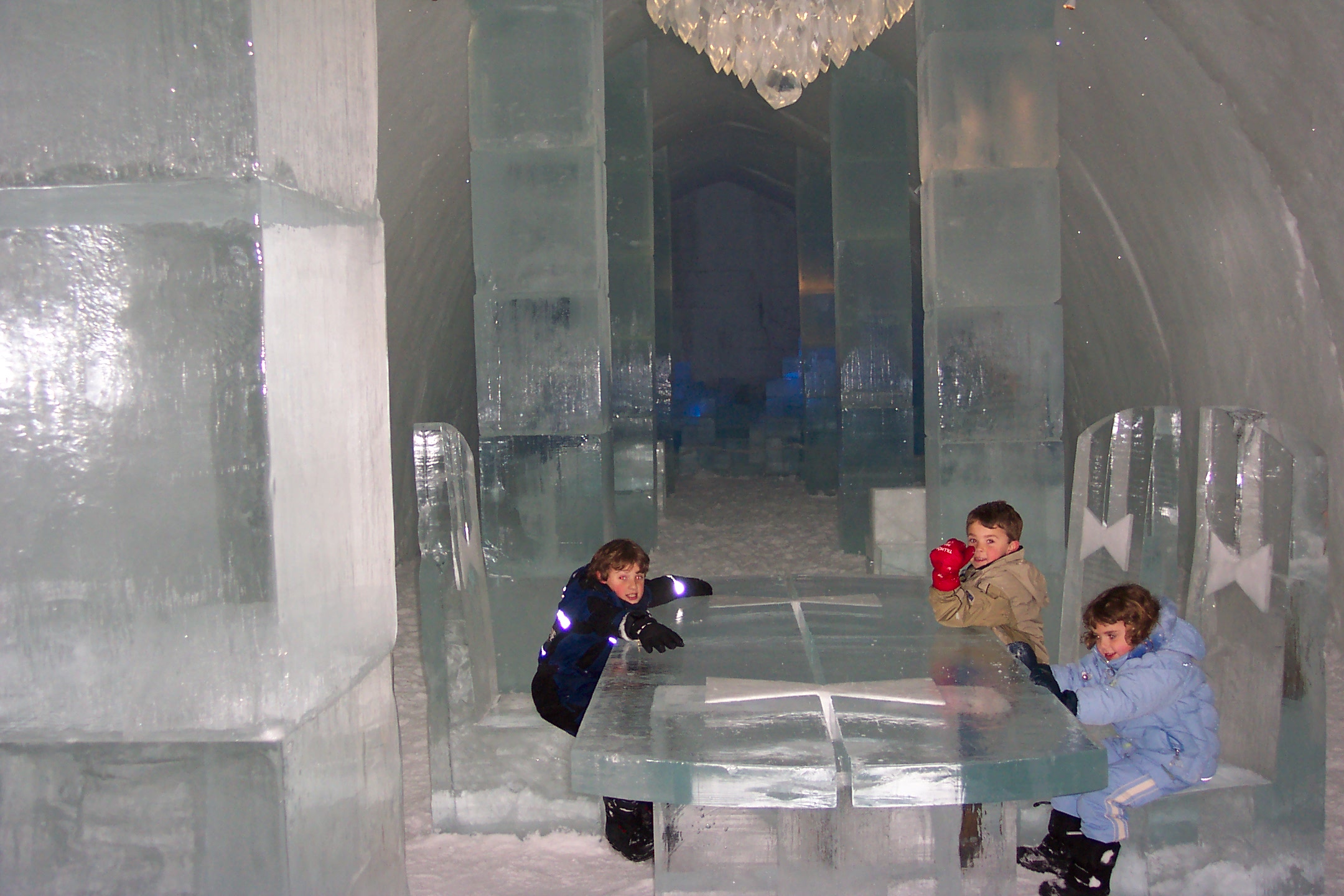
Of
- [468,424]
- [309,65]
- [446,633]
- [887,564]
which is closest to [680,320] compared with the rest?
[468,424]

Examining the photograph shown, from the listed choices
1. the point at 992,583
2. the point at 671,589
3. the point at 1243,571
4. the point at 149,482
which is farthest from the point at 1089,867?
the point at 149,482

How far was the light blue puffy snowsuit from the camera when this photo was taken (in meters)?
2.77

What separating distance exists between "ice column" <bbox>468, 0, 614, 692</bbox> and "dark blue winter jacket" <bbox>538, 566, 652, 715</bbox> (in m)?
1.39

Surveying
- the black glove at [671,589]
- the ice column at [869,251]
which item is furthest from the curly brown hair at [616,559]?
the ice column at [869,251]

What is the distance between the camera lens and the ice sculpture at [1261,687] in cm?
287

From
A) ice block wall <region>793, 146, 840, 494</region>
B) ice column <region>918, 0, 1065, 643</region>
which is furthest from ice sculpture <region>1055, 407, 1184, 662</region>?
ice block wall <region>793, 146, 840, 494</region>

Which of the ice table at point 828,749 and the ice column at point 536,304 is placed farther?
the ice column at point 536,304

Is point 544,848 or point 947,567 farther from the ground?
point 947,567

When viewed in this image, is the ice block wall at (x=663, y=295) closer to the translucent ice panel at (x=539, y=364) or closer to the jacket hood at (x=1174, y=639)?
the translucent ice panel at (x=539, y=364)

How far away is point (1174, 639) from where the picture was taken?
2836 mm

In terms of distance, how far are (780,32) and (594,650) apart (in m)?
2.01

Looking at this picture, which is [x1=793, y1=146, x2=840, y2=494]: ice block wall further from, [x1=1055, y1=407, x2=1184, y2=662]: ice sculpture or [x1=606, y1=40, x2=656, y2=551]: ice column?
[x1=1055, y1=407, x2=1184, y2=662]: ice sculpture

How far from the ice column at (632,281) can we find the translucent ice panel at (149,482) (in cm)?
695

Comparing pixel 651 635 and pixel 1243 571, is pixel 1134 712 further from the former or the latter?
pixel 651 635
